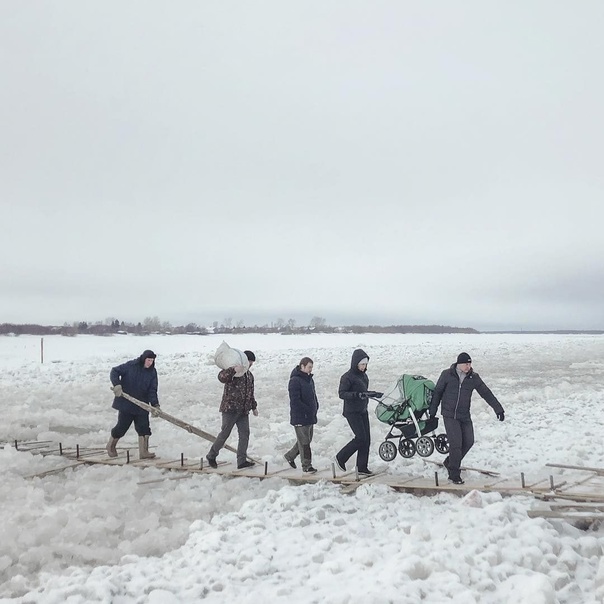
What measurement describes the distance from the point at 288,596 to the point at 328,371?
21.0 m

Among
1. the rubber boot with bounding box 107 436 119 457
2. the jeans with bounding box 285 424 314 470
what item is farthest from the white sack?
the rubber boot with bounding box 107 436 119 457

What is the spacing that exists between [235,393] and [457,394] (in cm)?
325

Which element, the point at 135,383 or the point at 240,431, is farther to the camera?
the point at 135,383

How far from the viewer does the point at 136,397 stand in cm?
909

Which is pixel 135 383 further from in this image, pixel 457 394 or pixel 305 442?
pixel 457 394

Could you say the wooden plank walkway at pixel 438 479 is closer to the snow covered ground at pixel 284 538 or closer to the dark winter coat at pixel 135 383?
the snow covered ground at pixel 284 538

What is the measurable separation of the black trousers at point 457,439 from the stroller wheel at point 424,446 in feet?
2.53

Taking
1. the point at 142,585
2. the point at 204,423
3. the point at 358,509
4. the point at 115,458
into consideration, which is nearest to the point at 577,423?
the point at 358,509

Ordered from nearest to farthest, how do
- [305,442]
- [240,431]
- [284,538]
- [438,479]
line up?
[284,538] < [438,479] < [305,442] < [240,431]

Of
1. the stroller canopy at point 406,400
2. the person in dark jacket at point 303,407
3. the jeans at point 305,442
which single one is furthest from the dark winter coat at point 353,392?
the stroller canopy at point 406,400

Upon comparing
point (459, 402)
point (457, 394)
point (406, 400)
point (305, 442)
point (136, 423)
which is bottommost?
point (305, 442)

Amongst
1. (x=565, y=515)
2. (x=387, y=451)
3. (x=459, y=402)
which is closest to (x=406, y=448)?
(x=387, y=451)

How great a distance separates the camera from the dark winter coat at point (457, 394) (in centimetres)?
757

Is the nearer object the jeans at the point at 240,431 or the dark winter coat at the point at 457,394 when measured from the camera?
the dark winter coat at the point at 457,394
